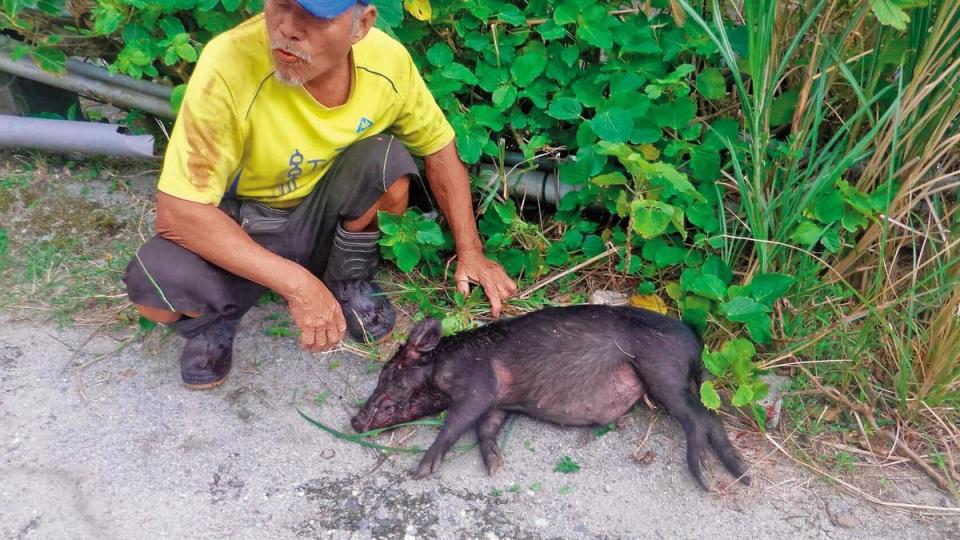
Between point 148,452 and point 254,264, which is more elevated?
point 254,264

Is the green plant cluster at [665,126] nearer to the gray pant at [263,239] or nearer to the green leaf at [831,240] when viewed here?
the green leaf at [831,240]

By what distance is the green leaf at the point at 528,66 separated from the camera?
3.45m

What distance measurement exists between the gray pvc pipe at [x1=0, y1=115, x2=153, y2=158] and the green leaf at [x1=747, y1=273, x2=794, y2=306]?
10.4ft

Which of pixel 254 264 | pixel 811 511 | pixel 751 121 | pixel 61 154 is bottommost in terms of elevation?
pixel 811 511

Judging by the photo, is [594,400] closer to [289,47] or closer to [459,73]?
[459,73]

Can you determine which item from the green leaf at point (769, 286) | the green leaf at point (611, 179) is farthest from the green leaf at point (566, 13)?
the green leaf at point (769, 286)

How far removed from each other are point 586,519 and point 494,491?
0.34 meters

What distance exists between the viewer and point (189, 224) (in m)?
2.88

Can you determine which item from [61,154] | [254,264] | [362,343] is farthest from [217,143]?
[61,154]

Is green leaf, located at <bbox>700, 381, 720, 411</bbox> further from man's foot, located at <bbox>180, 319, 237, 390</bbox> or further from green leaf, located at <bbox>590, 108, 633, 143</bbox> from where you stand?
man's foot, located at <bbox>180, 319, 237, 390</bbox>

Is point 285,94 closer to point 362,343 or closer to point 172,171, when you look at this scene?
point 172,171

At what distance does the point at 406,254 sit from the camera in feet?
11.2

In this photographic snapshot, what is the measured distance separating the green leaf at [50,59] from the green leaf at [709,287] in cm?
342

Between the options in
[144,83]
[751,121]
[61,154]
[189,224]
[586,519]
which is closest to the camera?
[586,519]
